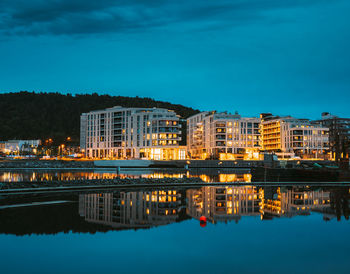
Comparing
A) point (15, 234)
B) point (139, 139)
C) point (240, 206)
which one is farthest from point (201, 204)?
point (139, 139)

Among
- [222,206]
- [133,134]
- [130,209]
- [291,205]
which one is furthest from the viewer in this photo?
[133,134]

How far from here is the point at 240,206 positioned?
33.8 meters

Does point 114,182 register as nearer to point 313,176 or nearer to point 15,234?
point 15,234

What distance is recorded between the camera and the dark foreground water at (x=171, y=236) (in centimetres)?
1677

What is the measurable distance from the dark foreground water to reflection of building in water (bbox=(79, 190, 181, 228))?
0.25 feet

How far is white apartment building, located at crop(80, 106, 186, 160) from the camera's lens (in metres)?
147

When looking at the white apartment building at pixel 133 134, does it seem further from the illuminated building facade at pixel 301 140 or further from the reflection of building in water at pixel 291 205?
the reflection of building in water at pixel 291 205

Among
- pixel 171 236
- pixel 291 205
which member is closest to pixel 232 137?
pixel 291 205

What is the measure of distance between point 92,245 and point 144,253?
3.01m

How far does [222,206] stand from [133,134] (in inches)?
4921

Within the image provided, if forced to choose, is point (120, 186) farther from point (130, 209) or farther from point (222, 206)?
point (222, 206)

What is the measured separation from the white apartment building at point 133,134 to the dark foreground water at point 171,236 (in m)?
111

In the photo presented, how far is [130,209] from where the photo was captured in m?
31.0

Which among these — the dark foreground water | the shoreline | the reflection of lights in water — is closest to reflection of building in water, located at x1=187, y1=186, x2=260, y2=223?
the dark foreground water
